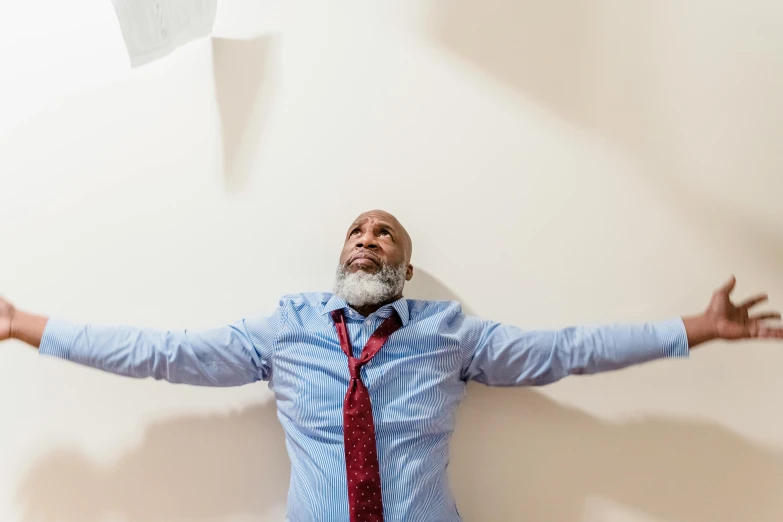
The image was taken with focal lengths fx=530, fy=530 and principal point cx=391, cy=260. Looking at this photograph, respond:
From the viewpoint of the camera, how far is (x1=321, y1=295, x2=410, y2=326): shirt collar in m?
1.31

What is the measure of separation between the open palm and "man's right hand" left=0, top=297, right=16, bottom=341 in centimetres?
161

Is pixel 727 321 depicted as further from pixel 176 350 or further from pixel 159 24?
pixel 159 24

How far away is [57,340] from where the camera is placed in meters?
1.22

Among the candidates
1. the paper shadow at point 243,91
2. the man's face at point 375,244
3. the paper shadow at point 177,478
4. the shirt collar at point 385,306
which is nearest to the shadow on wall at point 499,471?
the paper shadow at point 177,478

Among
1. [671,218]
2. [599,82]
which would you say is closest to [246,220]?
[599,82]

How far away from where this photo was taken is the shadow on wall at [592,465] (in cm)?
143

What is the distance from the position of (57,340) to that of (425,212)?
975 millimetres

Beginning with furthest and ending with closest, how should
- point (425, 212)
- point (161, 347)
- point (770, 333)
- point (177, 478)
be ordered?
point (425, 212), point (177, 478), point (161, 347), point (770, 333)

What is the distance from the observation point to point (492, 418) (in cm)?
145

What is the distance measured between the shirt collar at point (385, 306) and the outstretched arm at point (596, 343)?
19 centimetres

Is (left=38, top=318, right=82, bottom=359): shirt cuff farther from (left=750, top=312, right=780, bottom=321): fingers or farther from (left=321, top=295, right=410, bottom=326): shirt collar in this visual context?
(left=750, top=312, right=780, bottom=321): fingers

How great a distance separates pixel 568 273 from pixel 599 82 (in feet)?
1.90

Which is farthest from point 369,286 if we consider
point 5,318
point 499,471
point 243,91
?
point 5,318

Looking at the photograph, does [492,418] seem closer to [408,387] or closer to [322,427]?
[408,387]
